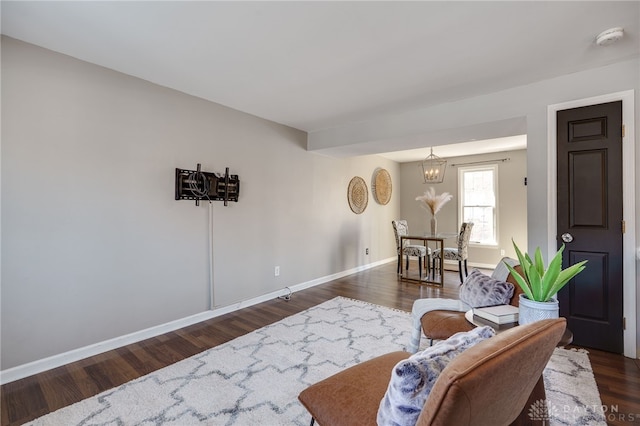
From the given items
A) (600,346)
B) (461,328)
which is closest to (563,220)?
(600,346)

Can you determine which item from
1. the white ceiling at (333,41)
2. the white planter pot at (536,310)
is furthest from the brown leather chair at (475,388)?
the white ceiling at (333,41)

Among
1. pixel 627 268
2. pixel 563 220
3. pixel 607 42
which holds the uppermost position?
pixel 607 42

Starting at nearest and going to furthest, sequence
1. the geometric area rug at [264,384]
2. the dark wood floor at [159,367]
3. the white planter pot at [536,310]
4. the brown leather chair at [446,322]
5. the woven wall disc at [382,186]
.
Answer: the white planter pot at [536,310], the geometric area rug at [264,384], the dark wood floor at [159,367], the brown leather chair at [446,322], the woven wall disc at [382,186]

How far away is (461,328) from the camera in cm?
→ 194

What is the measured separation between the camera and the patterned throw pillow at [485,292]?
6.20 ft

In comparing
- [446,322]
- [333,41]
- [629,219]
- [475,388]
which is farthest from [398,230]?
[475,388]

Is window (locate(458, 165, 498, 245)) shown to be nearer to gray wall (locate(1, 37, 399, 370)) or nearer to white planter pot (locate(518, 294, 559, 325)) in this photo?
gray wall (locate(1, 37, 399, 370))

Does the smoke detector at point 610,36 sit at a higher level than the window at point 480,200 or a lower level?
higher

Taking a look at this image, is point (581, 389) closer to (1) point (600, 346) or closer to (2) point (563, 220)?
(1) point (600, 346)

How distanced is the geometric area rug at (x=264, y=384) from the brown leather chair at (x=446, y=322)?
1.93ft

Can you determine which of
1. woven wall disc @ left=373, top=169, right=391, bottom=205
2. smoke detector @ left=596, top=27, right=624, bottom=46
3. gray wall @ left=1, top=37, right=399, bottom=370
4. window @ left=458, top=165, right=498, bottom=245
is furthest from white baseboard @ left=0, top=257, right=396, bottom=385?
window @ left=458, top=165, right=498, bottom=245

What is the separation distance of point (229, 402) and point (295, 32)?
2459mm

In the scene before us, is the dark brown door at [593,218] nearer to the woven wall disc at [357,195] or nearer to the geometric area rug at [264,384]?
the geometric area rug at [264,384]

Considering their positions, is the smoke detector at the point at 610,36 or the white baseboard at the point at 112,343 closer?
the smoke detector at the point at 610,36
